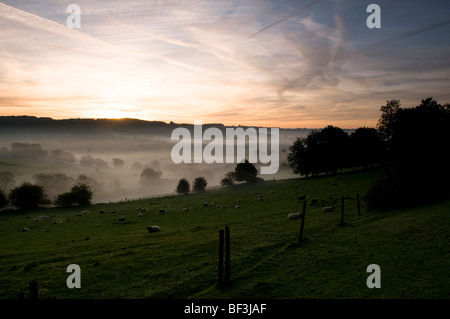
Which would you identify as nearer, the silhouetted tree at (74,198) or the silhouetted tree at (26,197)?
the silhouetted tree at (26,197)

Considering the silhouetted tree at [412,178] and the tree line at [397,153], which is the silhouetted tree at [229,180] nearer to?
the tree line at [397,153]

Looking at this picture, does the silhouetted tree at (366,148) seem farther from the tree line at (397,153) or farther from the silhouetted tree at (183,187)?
the silhouetted tree at (183,187)

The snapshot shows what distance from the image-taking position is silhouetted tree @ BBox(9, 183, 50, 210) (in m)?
77.4

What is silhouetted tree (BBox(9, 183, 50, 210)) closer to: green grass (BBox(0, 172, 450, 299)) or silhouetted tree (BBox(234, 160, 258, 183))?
green grass (BBox(0, 172, 450, 299))

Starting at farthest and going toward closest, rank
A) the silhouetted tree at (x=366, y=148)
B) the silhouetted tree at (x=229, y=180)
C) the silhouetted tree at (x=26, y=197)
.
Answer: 1. the silhouetted tree at (x=229, y=180)
2. the silhouetted tree at (x=366, y=148)
3. the silhouetted tree at (x=26, y=197)

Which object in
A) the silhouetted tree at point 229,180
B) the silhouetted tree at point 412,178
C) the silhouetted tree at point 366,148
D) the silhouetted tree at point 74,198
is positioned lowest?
the silhouetted tree at point 74,198

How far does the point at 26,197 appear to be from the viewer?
77.9 m

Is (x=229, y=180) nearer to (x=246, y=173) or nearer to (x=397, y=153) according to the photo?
(x=246, y=173)

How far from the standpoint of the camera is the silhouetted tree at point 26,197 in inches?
3049

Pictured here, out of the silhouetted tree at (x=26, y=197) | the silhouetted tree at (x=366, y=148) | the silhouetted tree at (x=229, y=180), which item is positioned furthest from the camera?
the silhouetted tree at (x=229, y=180)

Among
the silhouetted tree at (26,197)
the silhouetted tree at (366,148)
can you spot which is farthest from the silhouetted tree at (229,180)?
the silhouetted tree at (26,197)

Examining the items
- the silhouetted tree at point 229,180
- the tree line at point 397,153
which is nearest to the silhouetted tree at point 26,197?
the silhouetted tree at point 229,180

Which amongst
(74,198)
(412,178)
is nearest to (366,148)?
(412,178)

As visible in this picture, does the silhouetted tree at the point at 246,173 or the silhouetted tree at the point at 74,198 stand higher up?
the silhouetted tree at the point at 246,173
